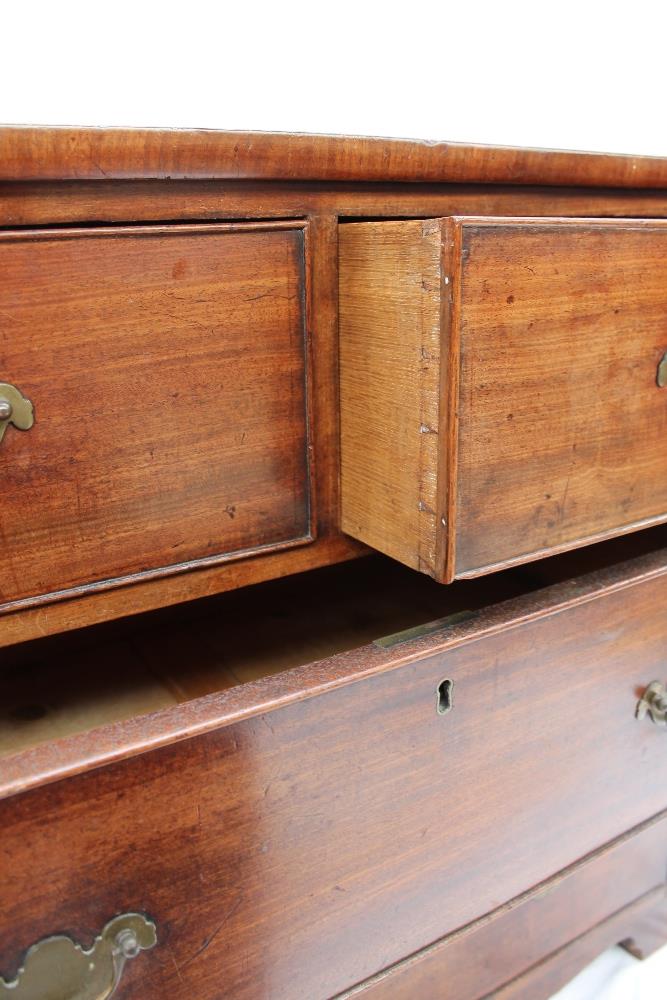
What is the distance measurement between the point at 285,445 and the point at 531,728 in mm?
282

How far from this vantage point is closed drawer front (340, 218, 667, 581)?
495mm

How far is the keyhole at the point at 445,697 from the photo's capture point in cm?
55

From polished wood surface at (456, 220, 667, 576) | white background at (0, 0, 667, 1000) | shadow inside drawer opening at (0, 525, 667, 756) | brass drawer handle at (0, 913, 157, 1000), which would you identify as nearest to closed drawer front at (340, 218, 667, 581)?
polished wood surface at (456, 220, 667, 576)

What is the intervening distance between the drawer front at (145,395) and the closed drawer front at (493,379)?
6 cm

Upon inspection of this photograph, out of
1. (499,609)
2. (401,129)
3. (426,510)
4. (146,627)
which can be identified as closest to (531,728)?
(499,609)

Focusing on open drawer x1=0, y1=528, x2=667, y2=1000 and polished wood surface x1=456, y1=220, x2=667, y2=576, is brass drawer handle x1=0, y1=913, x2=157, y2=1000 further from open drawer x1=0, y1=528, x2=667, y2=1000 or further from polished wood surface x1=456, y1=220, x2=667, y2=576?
polished wood surface x1=456, y1=220, x2=667, y2=576

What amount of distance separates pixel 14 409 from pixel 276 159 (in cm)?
22

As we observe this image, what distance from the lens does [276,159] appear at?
0.50 metres

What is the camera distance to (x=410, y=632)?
0.56m

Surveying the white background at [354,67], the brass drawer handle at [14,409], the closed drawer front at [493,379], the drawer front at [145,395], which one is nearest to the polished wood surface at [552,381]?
the closed drawer front at [493,379]

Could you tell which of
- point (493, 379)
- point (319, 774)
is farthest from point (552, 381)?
point (319, 774)

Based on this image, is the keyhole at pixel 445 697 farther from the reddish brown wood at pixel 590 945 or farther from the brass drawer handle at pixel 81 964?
the reddish brown wood at pixel 590 945

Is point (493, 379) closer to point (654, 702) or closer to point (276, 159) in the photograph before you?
point (276, 159)

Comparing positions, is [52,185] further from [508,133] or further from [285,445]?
[508,133]
